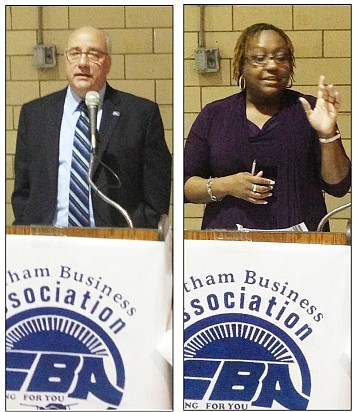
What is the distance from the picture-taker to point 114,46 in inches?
124

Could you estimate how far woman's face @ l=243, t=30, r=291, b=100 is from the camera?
315 centimetres

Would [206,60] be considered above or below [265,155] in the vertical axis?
above

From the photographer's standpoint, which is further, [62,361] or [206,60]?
[62,361]

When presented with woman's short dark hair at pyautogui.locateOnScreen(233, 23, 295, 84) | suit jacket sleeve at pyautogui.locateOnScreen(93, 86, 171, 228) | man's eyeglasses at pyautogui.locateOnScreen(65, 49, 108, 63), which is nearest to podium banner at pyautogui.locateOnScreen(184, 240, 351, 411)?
suit jacket sleeve at pyautogui.locateOnScreen(93, 86, 171, 228)

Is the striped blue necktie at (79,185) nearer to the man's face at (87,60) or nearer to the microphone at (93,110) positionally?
the microphone at (93,110)

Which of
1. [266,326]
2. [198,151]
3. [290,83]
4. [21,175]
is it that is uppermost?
[290,83]

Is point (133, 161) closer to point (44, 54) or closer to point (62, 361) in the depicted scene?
point (44, 54)

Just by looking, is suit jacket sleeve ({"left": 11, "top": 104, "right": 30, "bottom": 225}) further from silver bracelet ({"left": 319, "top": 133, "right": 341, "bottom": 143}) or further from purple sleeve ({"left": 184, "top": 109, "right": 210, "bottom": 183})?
silver bracelet ({"left": 319, "top": 133, "right": 341, "bottom": 143})

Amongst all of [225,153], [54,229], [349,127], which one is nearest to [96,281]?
→ [54,229]

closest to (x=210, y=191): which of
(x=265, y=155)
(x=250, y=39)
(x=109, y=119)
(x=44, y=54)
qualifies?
(x=265, y=155)

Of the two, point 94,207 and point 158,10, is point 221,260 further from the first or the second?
point 158,10

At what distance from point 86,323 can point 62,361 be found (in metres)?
0.20

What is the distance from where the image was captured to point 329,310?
10.5 ft

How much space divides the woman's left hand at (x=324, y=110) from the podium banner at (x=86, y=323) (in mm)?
819
